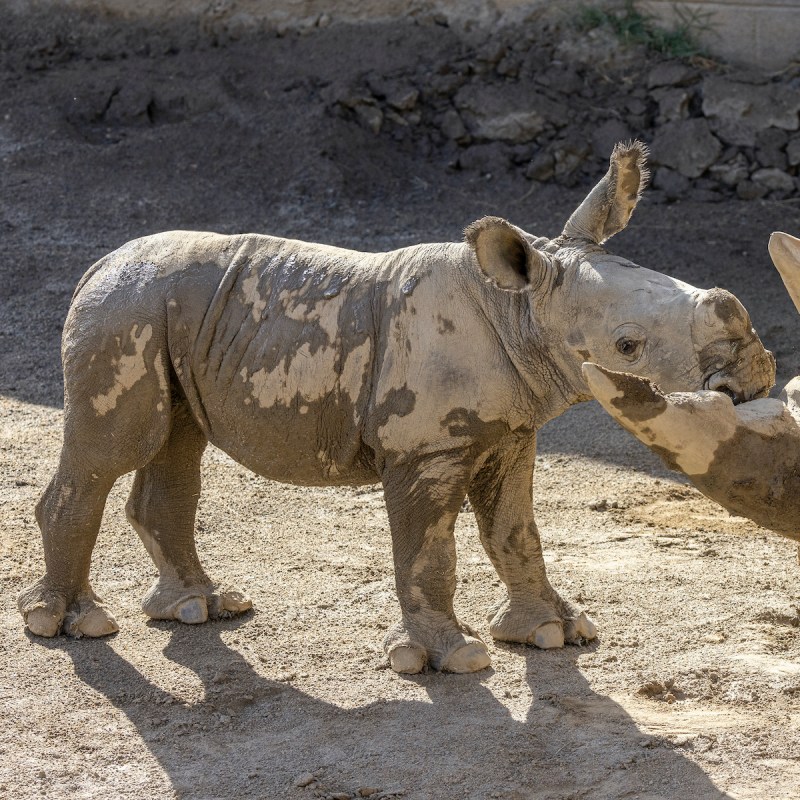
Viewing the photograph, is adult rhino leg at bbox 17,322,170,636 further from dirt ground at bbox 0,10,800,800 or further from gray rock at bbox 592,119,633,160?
gray rock at bbox 592,119,633,160

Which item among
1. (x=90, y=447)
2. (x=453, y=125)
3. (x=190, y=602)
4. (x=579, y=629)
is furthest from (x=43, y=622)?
(x=453, y=125)

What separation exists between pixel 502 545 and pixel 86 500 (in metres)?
1.83

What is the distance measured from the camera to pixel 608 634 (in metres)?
5.96

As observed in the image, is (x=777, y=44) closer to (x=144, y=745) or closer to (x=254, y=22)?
(x=254, y=22)

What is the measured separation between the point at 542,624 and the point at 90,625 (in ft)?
6.52

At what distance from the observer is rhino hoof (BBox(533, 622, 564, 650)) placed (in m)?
5.77

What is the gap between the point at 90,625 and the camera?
5844mm

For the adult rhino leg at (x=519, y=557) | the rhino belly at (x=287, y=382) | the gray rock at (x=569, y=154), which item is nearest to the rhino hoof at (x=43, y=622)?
the rhino belly at (x=287, y=382)

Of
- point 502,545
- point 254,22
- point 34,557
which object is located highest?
point 254,22

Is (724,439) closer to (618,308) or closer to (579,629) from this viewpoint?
(618,308)

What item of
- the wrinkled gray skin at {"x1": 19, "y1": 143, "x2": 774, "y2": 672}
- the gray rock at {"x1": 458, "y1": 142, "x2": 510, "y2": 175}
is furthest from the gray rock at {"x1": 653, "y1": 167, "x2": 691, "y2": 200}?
the wrinkled gray skin at {"x1": 19, "y1": 143, "x2": 774, "y2": 672}

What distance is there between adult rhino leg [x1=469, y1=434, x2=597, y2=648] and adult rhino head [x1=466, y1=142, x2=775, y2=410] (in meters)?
0.67

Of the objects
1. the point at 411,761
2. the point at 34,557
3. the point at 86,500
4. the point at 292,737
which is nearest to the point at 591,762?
the point at 411,761

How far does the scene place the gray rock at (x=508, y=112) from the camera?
Answer: 12.6m
